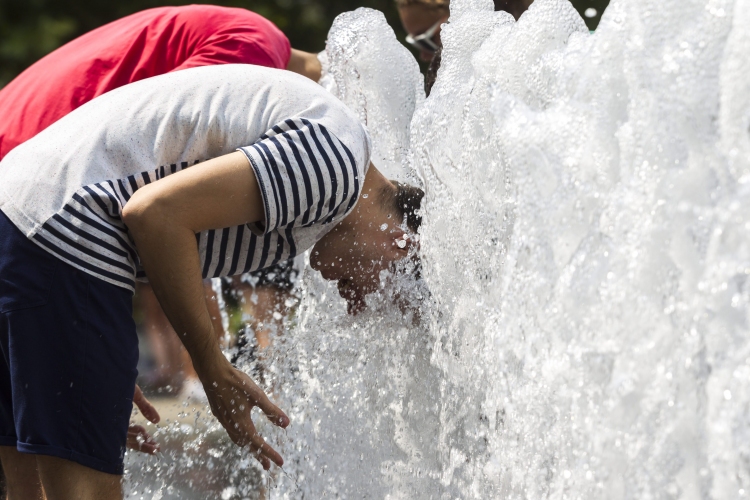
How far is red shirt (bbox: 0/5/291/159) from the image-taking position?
2.51 m

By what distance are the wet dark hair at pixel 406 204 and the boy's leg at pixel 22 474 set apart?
3.39 feet

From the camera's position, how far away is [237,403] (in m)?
1.94

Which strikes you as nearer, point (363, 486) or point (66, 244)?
point (66, 244)

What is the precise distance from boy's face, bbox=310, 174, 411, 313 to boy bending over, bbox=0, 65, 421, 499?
0.75 feet

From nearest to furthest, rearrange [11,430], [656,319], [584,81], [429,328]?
[656,319] < [584,81] < [11,430] < [429,328]

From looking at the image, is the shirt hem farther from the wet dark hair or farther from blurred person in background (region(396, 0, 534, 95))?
blurred person in background (region(396, 0, 534, 95))

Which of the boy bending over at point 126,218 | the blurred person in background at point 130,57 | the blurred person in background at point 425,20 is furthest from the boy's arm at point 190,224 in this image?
the blurred person in background at point 425,20

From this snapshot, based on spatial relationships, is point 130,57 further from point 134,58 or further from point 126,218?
point 126,218

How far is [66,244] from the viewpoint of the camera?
5.83 feet

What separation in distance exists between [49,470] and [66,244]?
0.46m

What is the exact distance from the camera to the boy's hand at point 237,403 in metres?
1.93

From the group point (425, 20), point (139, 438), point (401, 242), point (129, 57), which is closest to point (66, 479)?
point (139, 438)

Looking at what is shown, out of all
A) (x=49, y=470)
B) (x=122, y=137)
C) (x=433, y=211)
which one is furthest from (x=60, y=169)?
(x=433, y=211)

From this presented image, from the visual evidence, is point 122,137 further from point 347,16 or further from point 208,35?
point 347,16
